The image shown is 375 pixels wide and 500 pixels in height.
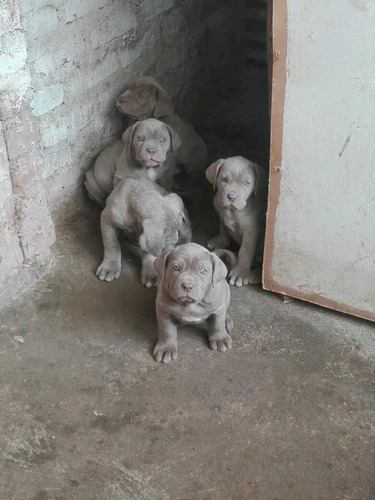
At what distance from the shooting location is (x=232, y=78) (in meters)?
6.79

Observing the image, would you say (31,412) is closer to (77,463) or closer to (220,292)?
(77,463)

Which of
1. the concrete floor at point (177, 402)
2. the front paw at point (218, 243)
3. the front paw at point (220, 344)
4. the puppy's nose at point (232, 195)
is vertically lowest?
the concrete floor at point (177, 402)

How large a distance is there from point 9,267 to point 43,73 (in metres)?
1.22

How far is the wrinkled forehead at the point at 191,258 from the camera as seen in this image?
3631mm

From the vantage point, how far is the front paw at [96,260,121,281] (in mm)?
4598

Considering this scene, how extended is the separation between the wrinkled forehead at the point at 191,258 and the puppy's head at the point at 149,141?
1.11 meters

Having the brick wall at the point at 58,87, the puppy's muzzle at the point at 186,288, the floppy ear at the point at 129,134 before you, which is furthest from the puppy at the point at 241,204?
the brick wall at the point at 58,87

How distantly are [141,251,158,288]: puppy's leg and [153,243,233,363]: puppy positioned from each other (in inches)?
22.7

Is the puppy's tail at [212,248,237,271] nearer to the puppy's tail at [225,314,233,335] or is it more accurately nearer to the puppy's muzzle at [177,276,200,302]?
the puppy's tail at [225,314,233,335]

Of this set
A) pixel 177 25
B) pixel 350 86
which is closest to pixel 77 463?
pixel 350 86

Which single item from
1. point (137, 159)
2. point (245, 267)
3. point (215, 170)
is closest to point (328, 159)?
point (215, 170)

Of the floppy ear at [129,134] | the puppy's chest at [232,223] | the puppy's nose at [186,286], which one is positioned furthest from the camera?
the floppy ear at [129,134]

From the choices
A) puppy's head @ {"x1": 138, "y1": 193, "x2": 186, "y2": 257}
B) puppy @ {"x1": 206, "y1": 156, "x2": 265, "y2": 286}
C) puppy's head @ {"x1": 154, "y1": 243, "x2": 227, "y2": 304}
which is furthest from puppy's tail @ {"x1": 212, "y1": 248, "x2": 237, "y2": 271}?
puppy's head @ {"x1": 154, "y1": 243, "x2": 227, "y2": 304}

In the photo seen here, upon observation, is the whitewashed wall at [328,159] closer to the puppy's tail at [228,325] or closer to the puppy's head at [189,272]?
the puppy's tail at [228,325]
